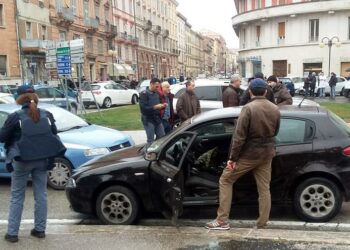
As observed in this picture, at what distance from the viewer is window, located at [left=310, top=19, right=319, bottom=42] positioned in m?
47.6

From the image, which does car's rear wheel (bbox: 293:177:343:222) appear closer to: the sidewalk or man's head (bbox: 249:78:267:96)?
the sidewalk

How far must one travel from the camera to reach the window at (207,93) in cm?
1305

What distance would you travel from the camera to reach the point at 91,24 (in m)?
48.6

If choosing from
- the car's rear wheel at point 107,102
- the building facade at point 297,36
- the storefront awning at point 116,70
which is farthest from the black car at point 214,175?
the storefront awning at point 116,70

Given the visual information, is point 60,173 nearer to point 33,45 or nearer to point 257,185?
point 257,185

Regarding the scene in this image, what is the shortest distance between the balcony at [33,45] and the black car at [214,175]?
3158 cm

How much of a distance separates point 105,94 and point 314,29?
29105 mm

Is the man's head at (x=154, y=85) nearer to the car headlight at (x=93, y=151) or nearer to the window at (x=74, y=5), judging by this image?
the car headlight at (x=93, y=151)

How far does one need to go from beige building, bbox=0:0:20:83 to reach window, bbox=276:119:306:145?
98.6 ft

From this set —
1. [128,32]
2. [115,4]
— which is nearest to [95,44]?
[115,4]

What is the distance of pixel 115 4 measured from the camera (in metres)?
58.7

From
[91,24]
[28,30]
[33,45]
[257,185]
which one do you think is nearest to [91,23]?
[91,24]

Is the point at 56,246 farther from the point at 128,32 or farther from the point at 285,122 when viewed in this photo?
the point at 128,32

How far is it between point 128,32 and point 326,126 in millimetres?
61143
